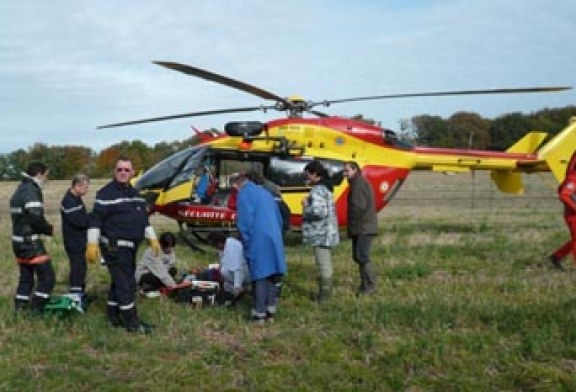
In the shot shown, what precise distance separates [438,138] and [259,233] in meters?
64.1

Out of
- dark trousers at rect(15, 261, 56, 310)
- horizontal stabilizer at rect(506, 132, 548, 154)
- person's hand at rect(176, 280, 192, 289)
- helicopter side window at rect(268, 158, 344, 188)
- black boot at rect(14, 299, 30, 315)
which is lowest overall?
black boot at rect(14, 299, 30, 315)

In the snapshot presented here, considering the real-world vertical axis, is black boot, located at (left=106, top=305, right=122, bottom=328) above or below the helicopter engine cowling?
below

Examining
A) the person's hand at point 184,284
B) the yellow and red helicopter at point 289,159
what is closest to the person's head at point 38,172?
the person's hand at point 184,284

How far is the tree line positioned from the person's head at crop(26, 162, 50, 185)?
174ft

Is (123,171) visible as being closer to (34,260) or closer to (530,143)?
(34,260)

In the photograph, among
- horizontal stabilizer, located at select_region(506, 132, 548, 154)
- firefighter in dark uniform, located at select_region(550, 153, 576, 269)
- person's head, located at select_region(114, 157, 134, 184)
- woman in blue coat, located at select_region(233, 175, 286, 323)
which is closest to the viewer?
person's head, located at select_region(114, 157, 134, 184)

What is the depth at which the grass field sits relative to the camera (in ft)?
17.6

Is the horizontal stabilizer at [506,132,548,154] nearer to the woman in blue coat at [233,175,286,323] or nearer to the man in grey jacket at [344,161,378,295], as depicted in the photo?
the man in grey jacket at [344,161,378,295]

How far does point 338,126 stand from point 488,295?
5990 millimetres

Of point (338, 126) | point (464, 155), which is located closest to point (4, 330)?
point (338, 126)

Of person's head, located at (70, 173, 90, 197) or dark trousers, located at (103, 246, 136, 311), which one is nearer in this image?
dark trousers, located at (103, 246, 136, 311)

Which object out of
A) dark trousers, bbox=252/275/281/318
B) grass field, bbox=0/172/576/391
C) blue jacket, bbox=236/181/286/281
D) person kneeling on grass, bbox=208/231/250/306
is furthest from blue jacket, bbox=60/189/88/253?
dark trousers, bbox=252/275/281/318

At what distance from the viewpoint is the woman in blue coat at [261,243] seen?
7.47m

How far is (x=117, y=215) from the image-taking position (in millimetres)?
6969
